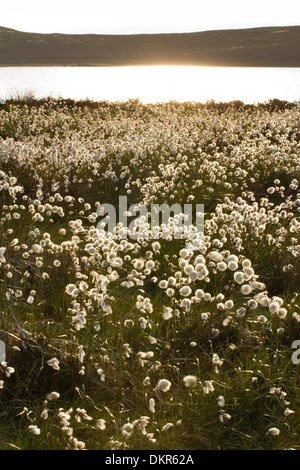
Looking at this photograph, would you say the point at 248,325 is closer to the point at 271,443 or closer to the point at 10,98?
the point at 271,443

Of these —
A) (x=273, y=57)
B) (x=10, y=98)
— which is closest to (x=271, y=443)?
(x=10, y=98)

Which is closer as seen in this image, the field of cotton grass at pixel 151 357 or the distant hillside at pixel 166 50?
the field of cotton grass at pixel 151 357

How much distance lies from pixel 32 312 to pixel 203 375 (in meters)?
1.39

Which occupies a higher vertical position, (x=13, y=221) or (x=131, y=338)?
(x=13, y=221)

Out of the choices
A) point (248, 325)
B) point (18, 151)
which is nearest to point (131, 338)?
point (248, 325)

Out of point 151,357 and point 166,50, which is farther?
point 166,50

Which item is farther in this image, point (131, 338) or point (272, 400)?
point (131, 338)

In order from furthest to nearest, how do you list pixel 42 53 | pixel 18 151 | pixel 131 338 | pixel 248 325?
pixel 42 53, pixel 18 151, pixel 248 325, pixel 131 338

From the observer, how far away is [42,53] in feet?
451

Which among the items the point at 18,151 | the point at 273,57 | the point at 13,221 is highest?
the point at 273,57

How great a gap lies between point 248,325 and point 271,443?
3.97 feet

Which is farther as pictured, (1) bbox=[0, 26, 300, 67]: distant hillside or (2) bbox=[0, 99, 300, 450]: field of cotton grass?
(1) bbox=[0, 26, 300, 67]: distant hillside
